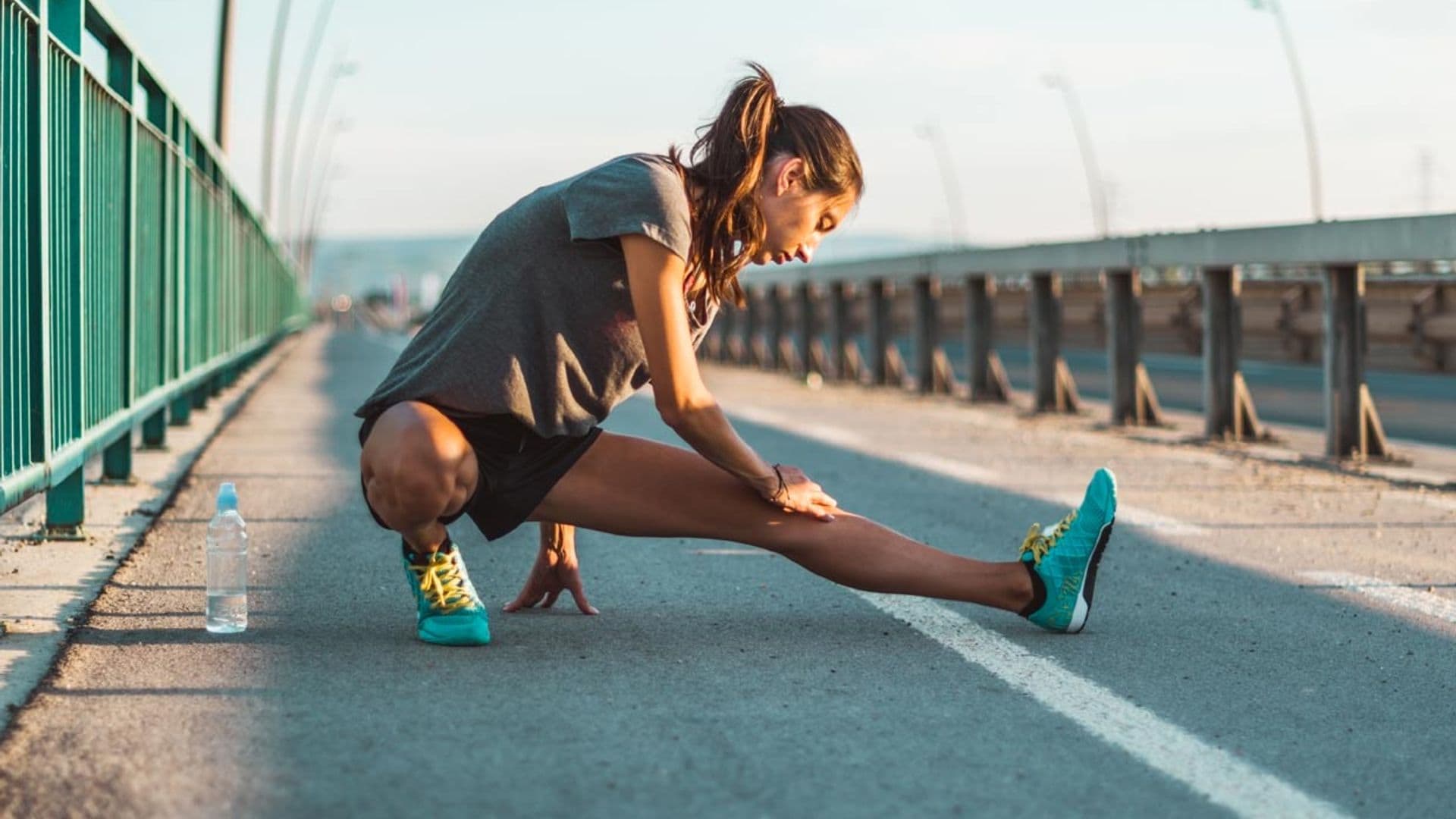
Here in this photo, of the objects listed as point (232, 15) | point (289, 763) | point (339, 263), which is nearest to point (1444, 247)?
point (289, 763)

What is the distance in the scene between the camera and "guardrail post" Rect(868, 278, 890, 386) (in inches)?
829

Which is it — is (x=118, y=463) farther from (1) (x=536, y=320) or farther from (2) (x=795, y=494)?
(2) (x=795, y=494)

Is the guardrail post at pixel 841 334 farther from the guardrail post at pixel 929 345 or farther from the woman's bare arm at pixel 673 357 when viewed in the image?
the woman's bare arm at pixel 673 357

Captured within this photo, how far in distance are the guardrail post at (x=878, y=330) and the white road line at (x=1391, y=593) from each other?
14.8 meters

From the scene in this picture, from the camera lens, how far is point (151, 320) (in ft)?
29.9

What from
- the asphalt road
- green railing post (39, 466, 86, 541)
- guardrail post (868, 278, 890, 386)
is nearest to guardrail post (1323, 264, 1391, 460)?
the asphalt road

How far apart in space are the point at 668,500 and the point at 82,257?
8.89 ft

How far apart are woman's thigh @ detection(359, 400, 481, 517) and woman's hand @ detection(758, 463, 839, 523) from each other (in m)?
0.71

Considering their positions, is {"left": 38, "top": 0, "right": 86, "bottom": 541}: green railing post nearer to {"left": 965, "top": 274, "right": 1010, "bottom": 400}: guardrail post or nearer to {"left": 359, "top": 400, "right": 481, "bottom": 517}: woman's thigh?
{"left": 359, "top": 400, "right": 481, "bottom": 517}: woman's thigh

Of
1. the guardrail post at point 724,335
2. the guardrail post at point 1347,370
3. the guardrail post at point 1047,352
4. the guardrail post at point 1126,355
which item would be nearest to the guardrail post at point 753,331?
the guardrail post at point 724,335

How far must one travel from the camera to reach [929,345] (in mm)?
19062

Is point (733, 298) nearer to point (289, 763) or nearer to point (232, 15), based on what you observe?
point (289, 763)

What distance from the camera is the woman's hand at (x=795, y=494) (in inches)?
184

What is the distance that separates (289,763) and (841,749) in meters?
0.99
